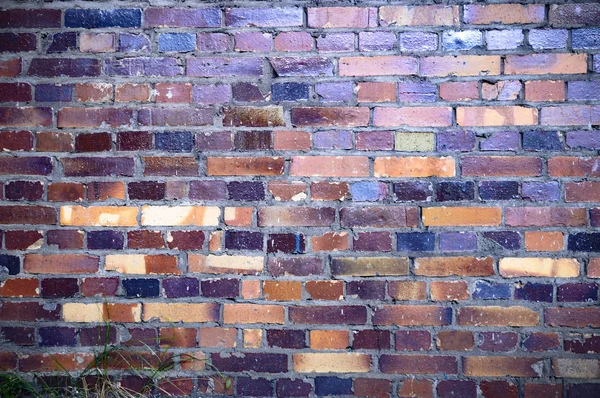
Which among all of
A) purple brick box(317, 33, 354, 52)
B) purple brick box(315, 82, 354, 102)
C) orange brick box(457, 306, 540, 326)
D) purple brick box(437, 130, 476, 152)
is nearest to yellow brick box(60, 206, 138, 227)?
purple brick box(315, 82, 354, 102)

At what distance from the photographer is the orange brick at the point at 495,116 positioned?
1.47m

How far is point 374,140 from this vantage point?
58.5 inches

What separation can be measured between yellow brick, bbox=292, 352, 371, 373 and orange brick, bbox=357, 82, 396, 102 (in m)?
0.90

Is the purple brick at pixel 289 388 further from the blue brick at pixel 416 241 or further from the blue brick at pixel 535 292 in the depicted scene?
the blue brick at pixel 535 292

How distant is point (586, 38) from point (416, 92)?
61cm

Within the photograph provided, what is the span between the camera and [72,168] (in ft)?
4.96

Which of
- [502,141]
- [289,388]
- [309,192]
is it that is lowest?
[289,388]

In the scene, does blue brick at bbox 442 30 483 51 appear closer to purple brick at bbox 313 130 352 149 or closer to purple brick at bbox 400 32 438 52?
purple brick at bbox 400 32 438 52

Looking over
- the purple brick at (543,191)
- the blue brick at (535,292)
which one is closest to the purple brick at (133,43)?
the purple brick at (543,191)

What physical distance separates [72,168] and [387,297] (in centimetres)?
121

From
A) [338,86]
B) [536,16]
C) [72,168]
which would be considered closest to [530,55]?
[536,16]

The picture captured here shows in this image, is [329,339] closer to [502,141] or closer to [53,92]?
[502,141]

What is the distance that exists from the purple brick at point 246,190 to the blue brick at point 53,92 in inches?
26.0

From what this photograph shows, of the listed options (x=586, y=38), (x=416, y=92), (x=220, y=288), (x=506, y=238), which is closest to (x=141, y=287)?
(x=220, y=288)
